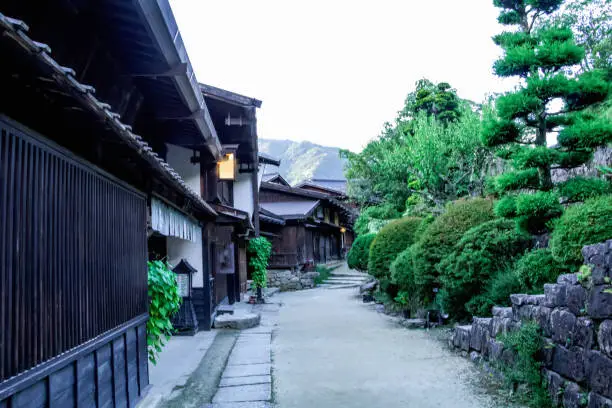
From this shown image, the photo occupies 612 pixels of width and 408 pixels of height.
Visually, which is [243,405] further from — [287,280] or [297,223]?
[297,223]

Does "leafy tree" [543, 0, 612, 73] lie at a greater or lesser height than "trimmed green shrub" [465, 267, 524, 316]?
greater

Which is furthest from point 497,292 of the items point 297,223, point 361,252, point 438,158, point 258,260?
point 297,223

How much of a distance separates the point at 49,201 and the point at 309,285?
24236 mm

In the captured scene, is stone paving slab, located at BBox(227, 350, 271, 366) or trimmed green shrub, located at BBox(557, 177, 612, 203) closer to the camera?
trimmed green shrub, located at BBox(557, 177, 612, 203)

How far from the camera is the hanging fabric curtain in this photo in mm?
7148

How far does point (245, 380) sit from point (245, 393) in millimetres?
728

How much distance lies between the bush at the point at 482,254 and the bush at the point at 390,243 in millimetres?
5082

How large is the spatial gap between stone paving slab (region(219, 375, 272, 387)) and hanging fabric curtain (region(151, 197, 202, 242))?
99.7 inches

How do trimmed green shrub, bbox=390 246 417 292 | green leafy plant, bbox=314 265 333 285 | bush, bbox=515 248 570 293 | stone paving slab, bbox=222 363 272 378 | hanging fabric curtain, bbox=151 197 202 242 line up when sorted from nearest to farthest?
hanging fabric curtain, bbox=151 197 202 242 < bush, bbox=515 248 570 293 < stone paving slab, bbox=222 363 272 378 < trimmed green shrub, bbox=390 246 417 292 < green leafy plant, bbox=314 265 333 285

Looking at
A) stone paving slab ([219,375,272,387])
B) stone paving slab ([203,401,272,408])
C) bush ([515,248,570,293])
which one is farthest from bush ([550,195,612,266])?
stone paving slab ([219,375,272,387])

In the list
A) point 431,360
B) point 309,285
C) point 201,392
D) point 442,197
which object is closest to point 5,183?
point 201,392

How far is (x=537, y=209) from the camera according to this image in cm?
779

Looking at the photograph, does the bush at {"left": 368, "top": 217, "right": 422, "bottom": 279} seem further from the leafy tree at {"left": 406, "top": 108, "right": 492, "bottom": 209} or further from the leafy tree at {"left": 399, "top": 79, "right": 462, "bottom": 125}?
the leafy tree at {"left": 399, "top": 79, "right": 462, "bottom": 125}

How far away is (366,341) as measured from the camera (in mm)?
10828
